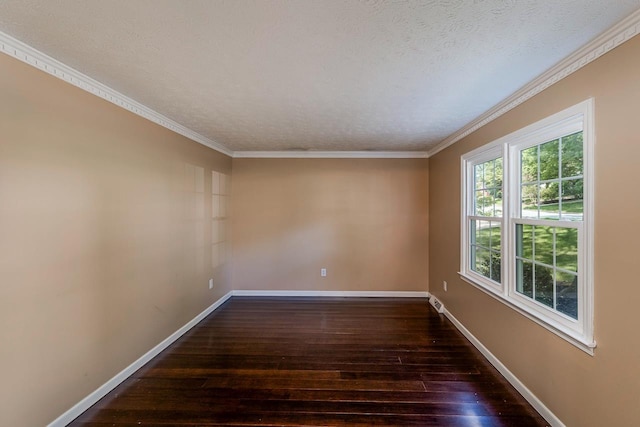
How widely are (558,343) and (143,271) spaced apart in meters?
3.22

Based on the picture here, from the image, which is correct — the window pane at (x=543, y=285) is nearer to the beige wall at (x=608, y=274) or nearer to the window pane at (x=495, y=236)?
the beige wall at (x=608, y=274)

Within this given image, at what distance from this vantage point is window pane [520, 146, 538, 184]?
1.96 metres

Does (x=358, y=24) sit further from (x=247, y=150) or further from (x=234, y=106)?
(x=247, y=150)

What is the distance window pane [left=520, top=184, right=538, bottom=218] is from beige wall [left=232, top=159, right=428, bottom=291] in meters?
1.96

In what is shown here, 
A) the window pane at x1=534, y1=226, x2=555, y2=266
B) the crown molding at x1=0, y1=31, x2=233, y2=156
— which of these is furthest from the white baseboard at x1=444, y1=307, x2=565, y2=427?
the crown molding at x1=0, y1=31, x2=233, y2=156

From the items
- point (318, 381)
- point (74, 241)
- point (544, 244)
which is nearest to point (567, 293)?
point (544, 244)

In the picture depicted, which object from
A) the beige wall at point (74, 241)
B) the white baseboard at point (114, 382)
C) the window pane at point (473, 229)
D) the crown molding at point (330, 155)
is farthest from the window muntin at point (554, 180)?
the white baseboard at point (114, 382)

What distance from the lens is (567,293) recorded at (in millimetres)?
1674

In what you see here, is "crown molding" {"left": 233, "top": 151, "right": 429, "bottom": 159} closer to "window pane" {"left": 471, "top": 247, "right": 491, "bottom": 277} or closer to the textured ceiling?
the textured ceiling

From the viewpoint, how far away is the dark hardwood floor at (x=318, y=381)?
1.76 m

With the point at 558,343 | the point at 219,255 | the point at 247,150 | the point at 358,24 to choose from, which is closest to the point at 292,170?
the point at 247,150

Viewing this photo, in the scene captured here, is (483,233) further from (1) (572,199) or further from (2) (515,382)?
(2) (515,382)

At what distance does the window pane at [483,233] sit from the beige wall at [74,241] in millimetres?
3278

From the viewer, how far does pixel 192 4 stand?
1.12 metres
